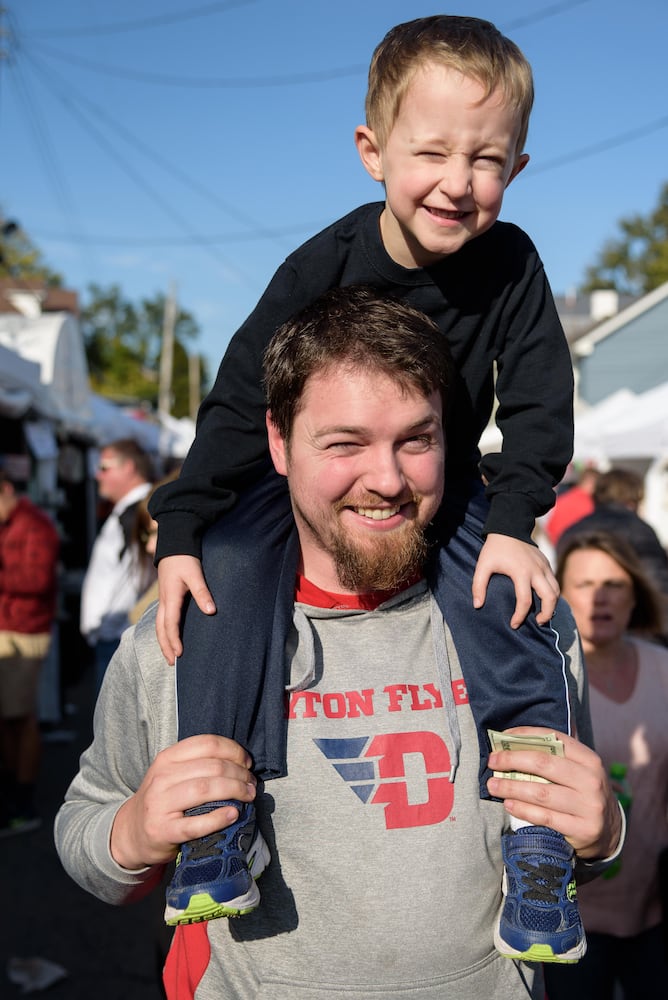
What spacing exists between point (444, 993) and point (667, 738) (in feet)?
6.55

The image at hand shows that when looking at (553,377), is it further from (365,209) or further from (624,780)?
(624,780)

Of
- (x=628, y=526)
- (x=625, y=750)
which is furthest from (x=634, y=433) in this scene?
(x=625, y=750)

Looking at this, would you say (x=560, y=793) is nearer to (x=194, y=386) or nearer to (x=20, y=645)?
(x=20, y=645)

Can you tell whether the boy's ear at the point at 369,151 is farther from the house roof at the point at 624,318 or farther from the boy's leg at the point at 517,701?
the house roof at the point at 624,318

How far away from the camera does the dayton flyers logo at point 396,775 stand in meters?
1.84

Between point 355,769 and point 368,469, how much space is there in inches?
22.9

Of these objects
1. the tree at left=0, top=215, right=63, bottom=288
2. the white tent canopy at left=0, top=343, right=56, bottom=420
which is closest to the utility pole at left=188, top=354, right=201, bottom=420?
the tree at left=0, top=215, right=63, bottom=288

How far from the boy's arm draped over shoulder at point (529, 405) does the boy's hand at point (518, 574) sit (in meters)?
0.03

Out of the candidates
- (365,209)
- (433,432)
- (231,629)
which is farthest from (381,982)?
(365,209)

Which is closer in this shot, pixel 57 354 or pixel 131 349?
pixel 57 354

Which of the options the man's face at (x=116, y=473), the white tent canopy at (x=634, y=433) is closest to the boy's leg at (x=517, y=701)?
the man's face at (x=116, y=473)

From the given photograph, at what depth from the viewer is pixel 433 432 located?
190 cm

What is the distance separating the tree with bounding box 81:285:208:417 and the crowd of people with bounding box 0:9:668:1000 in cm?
4744

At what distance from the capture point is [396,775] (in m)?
1.86
